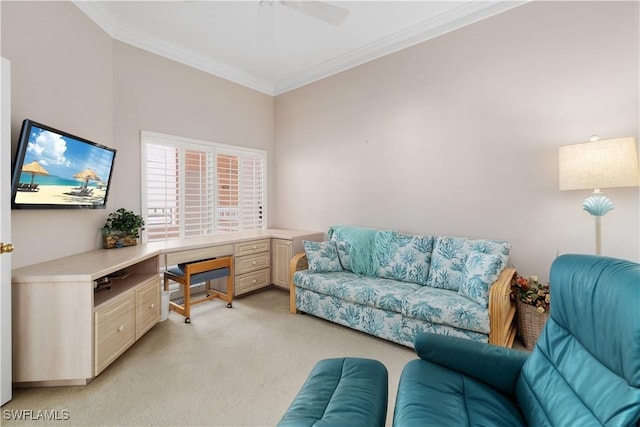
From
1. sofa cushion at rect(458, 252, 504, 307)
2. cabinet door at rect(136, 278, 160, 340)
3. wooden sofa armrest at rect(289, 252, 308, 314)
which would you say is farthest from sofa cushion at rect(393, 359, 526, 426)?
cabinet door at rect(136, 278, 160, 340)

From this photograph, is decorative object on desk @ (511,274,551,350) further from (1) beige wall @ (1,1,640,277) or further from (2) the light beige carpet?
(2) the light beige carpet

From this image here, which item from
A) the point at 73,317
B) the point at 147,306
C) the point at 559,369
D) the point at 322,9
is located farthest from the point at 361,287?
the point at 322,9

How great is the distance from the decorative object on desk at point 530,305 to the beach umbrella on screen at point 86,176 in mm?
3901

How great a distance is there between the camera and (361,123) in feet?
12.4

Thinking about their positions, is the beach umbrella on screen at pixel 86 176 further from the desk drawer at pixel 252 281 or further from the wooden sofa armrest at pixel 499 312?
Answer: the wooden sofa armrest at pixel 499 312

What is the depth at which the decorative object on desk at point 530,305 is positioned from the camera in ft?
7.57

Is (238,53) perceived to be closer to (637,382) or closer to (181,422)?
(181,422)

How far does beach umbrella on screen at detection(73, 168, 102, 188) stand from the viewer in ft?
8.21

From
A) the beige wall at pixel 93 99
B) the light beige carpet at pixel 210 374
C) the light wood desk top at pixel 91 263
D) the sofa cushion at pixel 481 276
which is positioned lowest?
the light beige carpet at pixel 210 374

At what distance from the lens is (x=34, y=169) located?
2.09 meters

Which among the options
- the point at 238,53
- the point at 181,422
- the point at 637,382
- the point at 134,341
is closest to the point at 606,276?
the point at 637,382

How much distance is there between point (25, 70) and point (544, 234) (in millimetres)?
4415

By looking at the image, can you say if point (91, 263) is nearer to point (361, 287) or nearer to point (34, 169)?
point (34, 169)

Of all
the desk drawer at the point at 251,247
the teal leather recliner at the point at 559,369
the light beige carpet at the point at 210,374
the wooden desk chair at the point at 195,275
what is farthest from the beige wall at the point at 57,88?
the teal leather recliner at the point at 559,369
